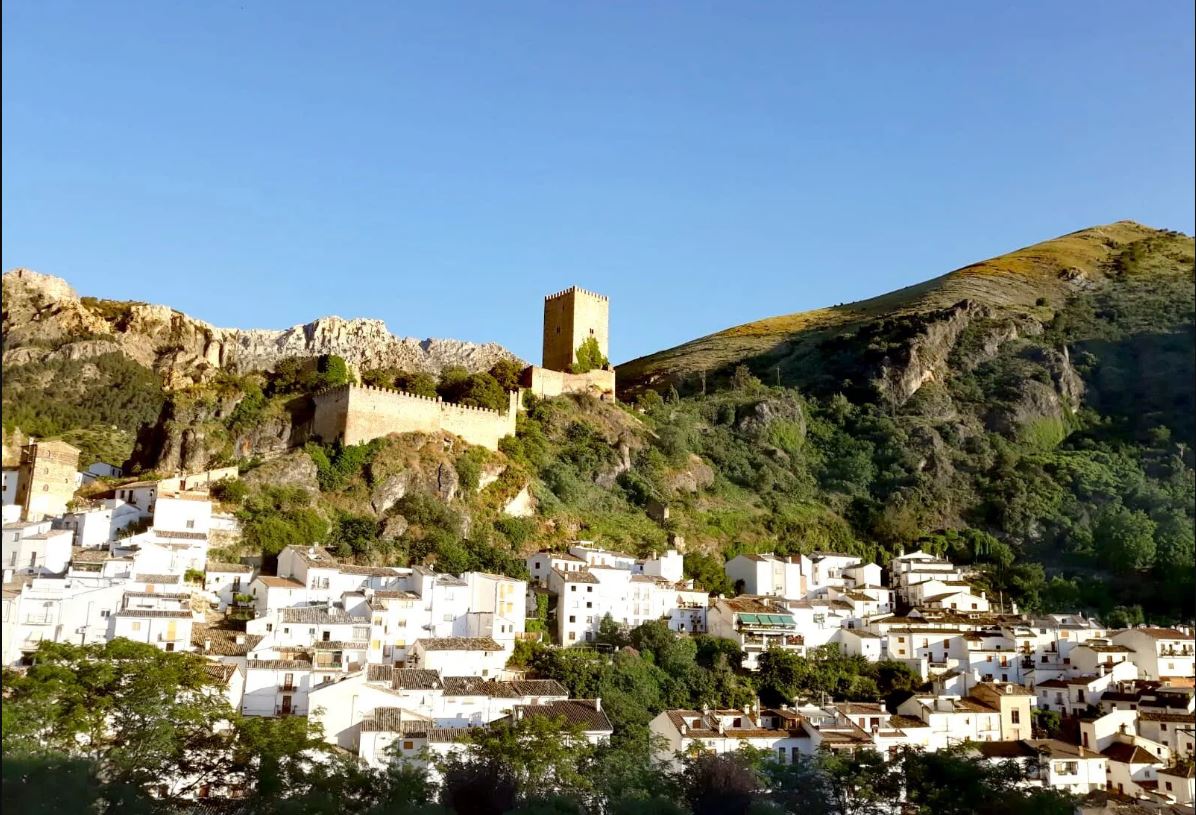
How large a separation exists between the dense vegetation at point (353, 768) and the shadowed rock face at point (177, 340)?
19.1m

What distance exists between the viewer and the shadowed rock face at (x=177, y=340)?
38.1m

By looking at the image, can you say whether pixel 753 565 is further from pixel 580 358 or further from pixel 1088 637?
pixel 580 358

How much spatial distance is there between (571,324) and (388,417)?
14.3 metres

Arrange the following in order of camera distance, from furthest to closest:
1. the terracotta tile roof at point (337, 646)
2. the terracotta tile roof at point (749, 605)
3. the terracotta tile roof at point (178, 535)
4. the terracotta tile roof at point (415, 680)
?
the terracotta tile roof at point (749, 605) < the terracotta tile roof at point (178, 535) < the terracotta tile roof at point (337, 646) < the terracotta tile roof at point (415, 680)

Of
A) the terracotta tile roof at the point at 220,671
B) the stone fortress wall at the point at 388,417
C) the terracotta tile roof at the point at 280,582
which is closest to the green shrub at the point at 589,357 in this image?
the stone fortress wall at the point at 388,417

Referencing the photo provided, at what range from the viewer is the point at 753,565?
3506 centimetres

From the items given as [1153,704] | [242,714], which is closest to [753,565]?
[1153,704]

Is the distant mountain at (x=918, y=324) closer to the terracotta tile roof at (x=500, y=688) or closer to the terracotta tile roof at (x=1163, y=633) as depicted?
the terracotta tile roof at (x=1163, y=633)

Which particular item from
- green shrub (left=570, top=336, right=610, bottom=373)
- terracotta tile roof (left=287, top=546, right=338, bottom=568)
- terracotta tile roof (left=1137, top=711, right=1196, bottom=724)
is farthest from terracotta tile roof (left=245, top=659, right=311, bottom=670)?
green shrub (left=570, top=336, right=610, bottom=373)

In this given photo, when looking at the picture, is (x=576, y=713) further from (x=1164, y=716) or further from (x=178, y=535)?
(x=1164, y=716)

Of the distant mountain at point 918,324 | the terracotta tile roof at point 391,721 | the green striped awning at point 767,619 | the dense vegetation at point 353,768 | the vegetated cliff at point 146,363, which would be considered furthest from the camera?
the distant mountain at point 918,324

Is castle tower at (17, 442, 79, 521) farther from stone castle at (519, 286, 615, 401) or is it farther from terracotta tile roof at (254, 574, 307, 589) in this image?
stone castle at (519, 286, 615, 401)

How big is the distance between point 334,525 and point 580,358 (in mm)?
18110

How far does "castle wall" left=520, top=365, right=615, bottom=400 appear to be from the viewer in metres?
42.3
